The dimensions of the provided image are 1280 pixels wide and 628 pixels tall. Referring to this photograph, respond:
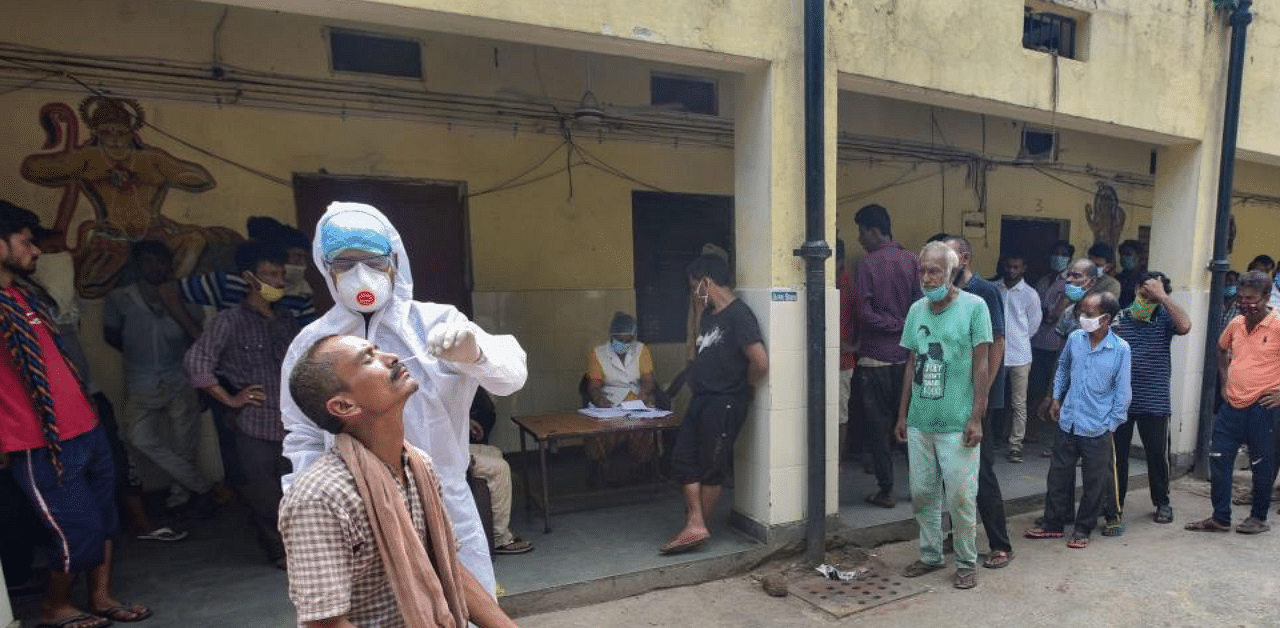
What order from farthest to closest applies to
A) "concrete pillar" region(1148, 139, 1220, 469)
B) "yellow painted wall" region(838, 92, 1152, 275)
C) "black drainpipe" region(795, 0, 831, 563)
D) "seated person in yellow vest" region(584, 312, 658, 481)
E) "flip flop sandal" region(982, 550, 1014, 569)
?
"yellow painted wall" region(838, 92, 1152, 275)
"concrete pillar" region(1148, 139, 1220, 469)
"seated person in yellow vest" region(584, 312, 658, 481)
"flip flop sandal" region(982, 550, 1014, 569)
"black drainpipe" region(795, 0, 831, 563)

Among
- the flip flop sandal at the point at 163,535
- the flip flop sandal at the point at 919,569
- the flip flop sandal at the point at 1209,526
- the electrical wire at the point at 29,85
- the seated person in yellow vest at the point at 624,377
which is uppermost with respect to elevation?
the electrical wire at the point at 29,85

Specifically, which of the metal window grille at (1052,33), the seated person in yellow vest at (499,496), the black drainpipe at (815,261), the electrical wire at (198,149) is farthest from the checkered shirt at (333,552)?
the metal window grille at (1052,33)

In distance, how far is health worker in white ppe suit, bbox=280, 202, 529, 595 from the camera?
208 centimetres

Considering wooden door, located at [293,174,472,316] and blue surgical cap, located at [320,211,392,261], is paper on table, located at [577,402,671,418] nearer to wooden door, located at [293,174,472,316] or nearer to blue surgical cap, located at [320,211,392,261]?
wooden door, located at [293,174,472,316]

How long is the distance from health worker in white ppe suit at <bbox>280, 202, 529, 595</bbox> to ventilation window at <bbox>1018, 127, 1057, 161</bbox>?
8138mm

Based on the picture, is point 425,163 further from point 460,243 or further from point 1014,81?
point 1014,81

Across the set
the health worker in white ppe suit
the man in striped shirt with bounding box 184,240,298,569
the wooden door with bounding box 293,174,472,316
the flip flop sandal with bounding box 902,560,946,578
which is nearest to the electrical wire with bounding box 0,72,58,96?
the wooden door with bounding box 293,174,472,316

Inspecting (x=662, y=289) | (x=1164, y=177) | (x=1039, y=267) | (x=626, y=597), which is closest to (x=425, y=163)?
(x=662, y=289)

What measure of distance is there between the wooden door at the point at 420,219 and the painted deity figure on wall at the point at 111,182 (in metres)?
0.70

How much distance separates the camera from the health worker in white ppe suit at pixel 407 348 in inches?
82.0

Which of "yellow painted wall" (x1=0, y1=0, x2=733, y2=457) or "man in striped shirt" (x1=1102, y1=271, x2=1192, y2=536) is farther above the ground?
"yellow painted wall" (x1=0, y1=0, x2=733, y2=457)

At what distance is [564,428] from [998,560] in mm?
2868

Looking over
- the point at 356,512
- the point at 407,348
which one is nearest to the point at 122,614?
the point at 407,348

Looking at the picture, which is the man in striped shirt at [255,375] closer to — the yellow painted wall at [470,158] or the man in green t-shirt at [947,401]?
the yellow painted wall at [470,158]
